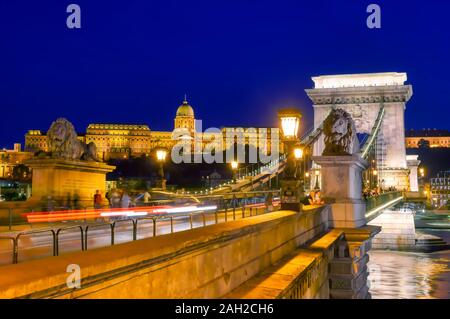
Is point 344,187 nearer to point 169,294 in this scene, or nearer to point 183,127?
point 169,294

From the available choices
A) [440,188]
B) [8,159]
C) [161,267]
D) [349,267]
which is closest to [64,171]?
[349,267]

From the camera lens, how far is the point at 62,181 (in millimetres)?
20188

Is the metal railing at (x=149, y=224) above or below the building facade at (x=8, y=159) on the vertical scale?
below

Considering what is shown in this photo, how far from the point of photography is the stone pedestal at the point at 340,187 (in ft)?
56.3

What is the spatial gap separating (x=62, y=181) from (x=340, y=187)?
930cm

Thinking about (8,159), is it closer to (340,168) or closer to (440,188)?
(440,188)

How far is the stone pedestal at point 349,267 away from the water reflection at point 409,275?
773 cm

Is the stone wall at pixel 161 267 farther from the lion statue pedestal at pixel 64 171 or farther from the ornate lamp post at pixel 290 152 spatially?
the lion statue pedestal at pixel 64 171

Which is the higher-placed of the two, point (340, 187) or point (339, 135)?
point (339, 135)

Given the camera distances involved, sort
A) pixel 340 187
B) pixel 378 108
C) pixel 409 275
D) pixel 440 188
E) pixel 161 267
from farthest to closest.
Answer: pixel 440 188 → pixel 378 108 → pixel 409 275 → pixel 340 187 → pixel 161 267

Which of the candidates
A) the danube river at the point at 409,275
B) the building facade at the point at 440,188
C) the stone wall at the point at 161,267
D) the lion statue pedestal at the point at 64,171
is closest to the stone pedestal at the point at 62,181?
the lion statue pedestal at the point at 64,171

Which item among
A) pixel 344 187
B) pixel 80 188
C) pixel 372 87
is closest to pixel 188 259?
pixel 344 187

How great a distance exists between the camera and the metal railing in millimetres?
8607

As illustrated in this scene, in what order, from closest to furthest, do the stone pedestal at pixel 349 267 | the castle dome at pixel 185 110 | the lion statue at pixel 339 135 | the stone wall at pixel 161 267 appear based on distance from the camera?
the stone wall at pixel 161 267
the stone pedestal at pixel 349 267
the lion statue at pixel 339 135
the castle dome at pixel 185 110
